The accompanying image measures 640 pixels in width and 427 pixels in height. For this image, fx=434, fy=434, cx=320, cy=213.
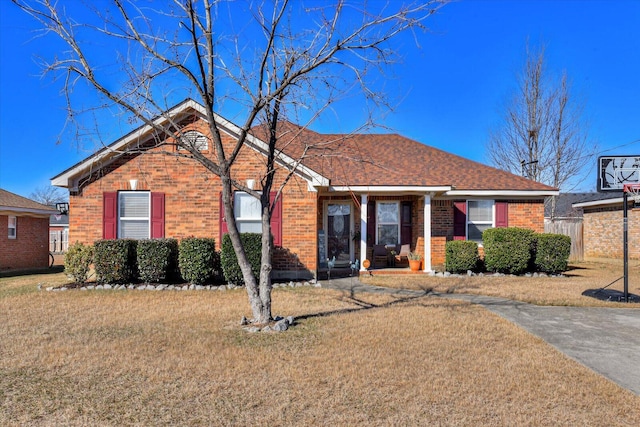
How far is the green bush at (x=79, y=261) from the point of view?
35.9ft

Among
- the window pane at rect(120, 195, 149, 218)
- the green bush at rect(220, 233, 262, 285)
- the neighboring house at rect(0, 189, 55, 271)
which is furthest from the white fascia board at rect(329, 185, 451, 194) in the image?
the neighboring house at rect(0, 189, 55, 271)

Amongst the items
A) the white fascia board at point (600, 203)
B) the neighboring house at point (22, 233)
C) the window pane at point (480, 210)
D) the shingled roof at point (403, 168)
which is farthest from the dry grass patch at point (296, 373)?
the white fascia board at point (600, 203)

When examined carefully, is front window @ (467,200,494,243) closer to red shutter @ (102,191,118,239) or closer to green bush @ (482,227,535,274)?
green bush @ (482,227,535,274)

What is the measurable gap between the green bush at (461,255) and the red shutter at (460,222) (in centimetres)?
172

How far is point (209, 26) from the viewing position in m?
6.16

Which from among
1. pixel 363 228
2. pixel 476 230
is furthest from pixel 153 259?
pixel 476 230

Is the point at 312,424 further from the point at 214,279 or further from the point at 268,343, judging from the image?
the point at 214,279

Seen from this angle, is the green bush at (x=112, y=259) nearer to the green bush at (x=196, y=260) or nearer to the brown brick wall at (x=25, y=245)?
the green bush at (x=196, y=260)

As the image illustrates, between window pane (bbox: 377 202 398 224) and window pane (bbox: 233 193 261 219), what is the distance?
459cm

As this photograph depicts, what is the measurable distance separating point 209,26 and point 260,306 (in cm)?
419

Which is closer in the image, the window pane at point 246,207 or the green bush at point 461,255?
the window pane at point 246,207

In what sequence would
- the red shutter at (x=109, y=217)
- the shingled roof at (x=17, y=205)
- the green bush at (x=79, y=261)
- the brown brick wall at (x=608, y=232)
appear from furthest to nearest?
1. the brown brick wall at (x=608, y=232)
2. the shingled roof at (x=17, y=205)
3. the red shutter at (x=109, y=217)
4. the green bush at (x=79, y=261)

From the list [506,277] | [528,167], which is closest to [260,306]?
[506,277]

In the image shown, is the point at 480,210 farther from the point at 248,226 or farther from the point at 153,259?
the point at 153,259
